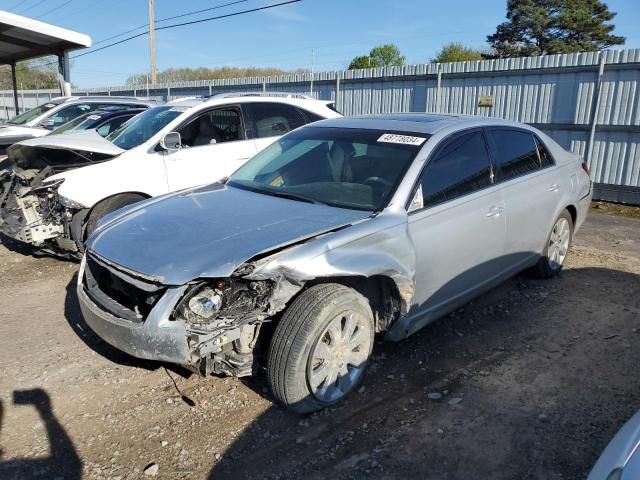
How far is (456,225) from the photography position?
377cm

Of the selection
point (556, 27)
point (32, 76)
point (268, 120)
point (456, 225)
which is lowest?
point (456, 225)

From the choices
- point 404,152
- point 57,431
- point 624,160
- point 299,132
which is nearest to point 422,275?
point 404,152

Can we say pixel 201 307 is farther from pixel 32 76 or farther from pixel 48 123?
pixel 32 76

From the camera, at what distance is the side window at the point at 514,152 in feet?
14.5

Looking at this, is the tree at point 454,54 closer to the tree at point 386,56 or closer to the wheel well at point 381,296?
the tree at point 386,56

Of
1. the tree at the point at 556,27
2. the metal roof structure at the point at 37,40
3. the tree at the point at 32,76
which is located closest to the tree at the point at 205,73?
the tree at the point at 32,76

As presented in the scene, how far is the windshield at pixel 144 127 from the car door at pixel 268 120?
2.94ft

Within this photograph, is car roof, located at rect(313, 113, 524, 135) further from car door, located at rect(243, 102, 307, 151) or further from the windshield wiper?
car door, located at rect(243, 102, 307, 151)

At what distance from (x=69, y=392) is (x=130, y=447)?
80 cm

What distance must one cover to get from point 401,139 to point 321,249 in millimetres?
1369

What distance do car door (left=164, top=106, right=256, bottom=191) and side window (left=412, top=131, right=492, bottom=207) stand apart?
3.29m

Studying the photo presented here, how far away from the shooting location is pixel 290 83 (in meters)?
15.1

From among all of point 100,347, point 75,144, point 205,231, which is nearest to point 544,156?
point 205,231

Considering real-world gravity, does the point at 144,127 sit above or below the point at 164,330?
above
